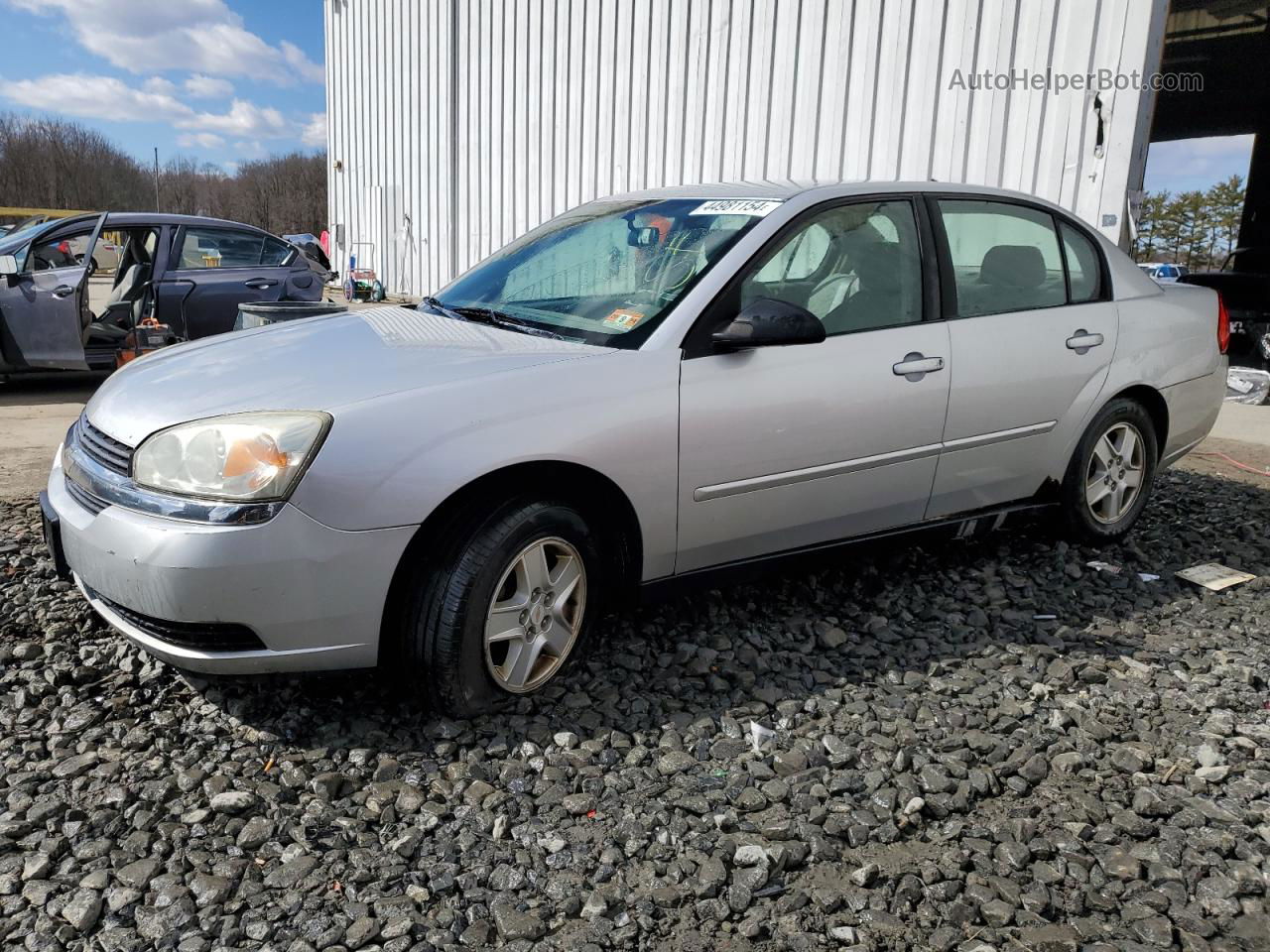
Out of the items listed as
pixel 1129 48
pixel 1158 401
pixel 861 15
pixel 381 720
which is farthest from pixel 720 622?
pixel 861 15

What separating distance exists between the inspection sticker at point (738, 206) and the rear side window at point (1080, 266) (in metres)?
1.57

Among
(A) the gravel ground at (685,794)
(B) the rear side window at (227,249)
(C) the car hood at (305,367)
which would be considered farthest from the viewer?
(B) the rear side window at (227,249)

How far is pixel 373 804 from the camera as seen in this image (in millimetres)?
2482

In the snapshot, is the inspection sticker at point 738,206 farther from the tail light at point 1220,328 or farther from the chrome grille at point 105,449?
the tail light at point 1220,328

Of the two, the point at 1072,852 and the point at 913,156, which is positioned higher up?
the point at 913,156

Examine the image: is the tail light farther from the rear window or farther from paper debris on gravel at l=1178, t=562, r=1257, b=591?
the rear window

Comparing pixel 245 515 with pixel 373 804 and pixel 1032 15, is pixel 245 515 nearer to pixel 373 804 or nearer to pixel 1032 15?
pixel 373 804

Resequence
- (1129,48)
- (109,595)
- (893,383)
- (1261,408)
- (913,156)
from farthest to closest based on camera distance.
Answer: (1261,408), (913,156), (1129,48), (893,383), (109,595)

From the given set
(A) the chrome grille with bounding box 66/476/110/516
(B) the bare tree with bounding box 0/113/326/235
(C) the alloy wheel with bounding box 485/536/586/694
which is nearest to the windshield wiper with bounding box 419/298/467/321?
(C) the alloy wheel with bounding box 485/536/586/694

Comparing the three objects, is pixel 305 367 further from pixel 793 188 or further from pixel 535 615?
pixel 793 188

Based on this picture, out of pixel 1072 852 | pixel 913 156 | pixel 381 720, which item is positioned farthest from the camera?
pixel 913 156

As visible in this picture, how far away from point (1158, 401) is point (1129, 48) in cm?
364

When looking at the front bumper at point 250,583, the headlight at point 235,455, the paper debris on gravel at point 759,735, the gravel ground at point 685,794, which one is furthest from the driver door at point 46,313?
the paper debris on gravel at point 759,735

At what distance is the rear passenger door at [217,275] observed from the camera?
8297 millimetres
